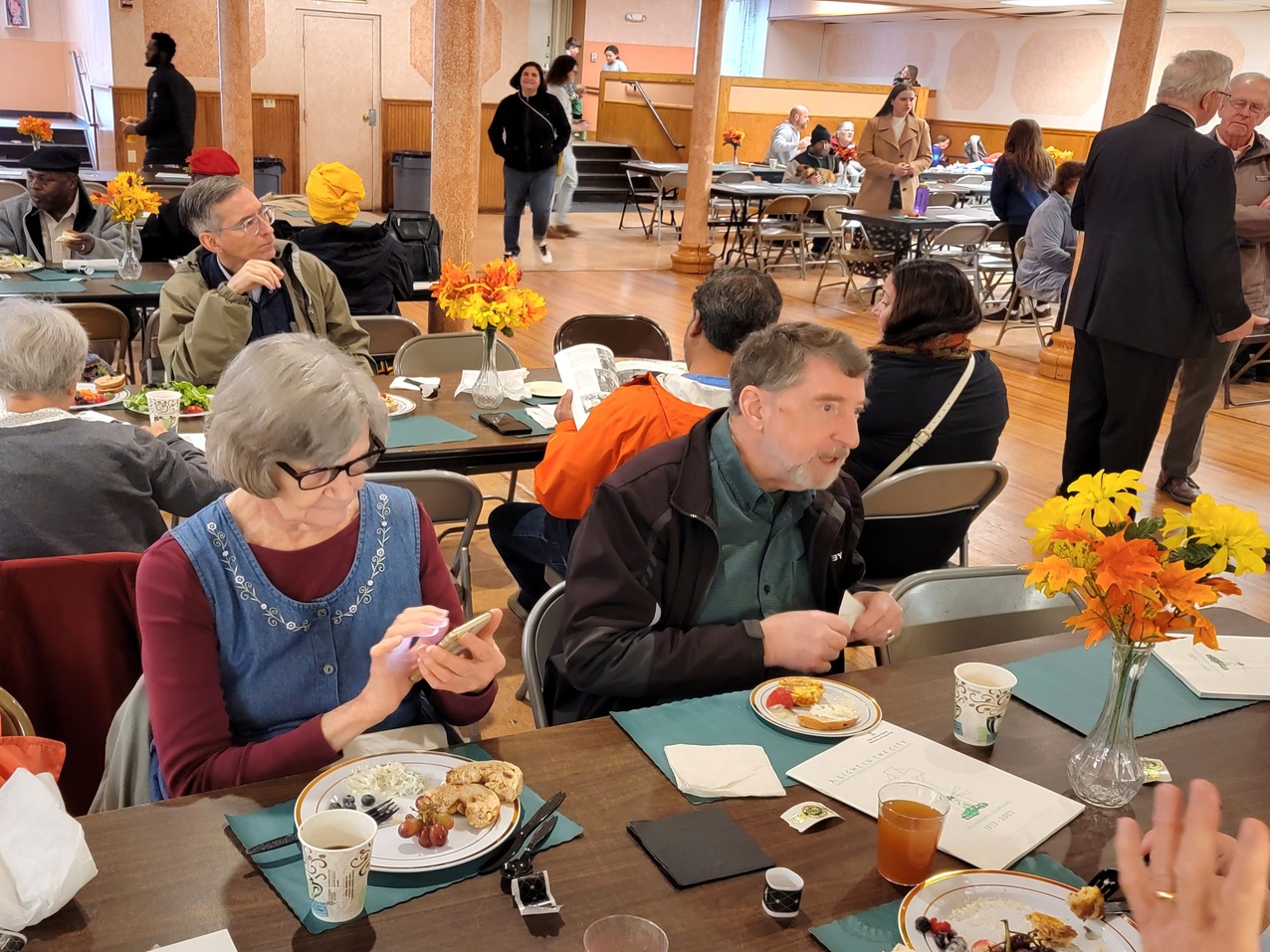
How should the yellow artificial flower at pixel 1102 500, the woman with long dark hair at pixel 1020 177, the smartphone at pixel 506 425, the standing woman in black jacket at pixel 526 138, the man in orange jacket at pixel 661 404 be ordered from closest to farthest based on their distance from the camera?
the yellow artificial flower at pixel 1102 500
the man in orange jacket at pixel 661 404
the smartphone at pixel 506 425
the woman with long dark hair at pixel 1020 177
the standing woman in black jacket at pixel 526 138

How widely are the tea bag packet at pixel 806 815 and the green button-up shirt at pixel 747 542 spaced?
1.88 ft

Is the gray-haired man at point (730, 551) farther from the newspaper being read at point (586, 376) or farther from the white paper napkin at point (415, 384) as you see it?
the white paper napkin at point (415, 384)

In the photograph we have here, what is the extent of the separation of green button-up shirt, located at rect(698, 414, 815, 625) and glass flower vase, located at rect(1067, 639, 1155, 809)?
656 mm

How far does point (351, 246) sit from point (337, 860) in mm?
4128

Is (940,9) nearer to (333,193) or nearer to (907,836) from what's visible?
(333,193)

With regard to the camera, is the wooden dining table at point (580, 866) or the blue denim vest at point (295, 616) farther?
the blue denim vest at point (295, 616)

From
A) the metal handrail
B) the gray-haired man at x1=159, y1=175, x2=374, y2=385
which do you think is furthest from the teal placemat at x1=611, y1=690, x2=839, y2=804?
the metal handrail

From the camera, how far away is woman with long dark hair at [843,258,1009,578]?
3.06 m

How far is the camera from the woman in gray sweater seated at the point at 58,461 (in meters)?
2.26

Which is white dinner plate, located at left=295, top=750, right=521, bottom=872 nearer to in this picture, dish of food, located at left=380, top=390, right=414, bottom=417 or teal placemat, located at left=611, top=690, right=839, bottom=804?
teal placemat, located at left=611, top=690, right=839, bottom=804

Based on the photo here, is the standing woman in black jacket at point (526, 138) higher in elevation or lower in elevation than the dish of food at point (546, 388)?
higher

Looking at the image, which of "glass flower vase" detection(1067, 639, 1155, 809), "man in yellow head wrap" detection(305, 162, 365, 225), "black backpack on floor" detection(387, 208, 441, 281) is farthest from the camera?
"black backpack on floor" detection(387, 208, 441, 281)

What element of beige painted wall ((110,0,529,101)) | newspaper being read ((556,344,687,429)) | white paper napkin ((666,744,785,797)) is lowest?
white paper napkin ((666,744,785,797))

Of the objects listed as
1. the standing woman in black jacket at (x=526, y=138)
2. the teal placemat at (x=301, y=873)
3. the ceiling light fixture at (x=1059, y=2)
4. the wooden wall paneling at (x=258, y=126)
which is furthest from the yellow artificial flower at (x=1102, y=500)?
the ceiling light fixture at (x=1059, y=2)
